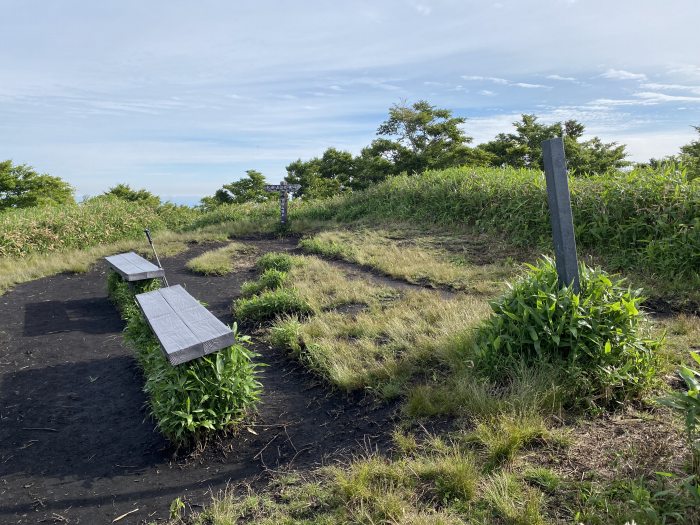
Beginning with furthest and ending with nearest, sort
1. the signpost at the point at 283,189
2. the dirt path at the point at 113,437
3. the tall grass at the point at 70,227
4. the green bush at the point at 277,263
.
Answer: the signpost at the point at 283,189, the tall grass at the point at 70,227, the green bush at the point at 277,263, the dirt path at the point at 113,437

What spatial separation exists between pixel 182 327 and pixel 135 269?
3.13m

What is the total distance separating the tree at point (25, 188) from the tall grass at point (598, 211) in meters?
25.3

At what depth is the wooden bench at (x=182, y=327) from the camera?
10.5 ft

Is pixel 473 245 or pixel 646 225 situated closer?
pixel 646 225

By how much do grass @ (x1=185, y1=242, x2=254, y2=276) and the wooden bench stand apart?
388 centimetres

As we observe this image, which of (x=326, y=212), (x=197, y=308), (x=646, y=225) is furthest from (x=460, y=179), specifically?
(x=197, y=308)

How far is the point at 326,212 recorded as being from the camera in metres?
14.7

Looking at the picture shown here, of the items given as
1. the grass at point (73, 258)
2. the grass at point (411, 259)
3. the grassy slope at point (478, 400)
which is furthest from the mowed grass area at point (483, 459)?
the grass at point (73, 258)

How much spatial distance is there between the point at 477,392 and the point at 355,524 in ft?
4.02

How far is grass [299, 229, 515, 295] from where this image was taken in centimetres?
648

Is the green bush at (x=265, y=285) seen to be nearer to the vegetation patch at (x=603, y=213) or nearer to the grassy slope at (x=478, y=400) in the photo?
the grassy slope at (x=478, y=400)

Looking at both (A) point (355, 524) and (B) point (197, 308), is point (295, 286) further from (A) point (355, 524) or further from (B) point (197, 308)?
(A) point (355, 524)

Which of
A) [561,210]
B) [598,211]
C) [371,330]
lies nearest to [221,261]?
[371,330]

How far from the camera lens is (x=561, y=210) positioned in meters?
3.22
